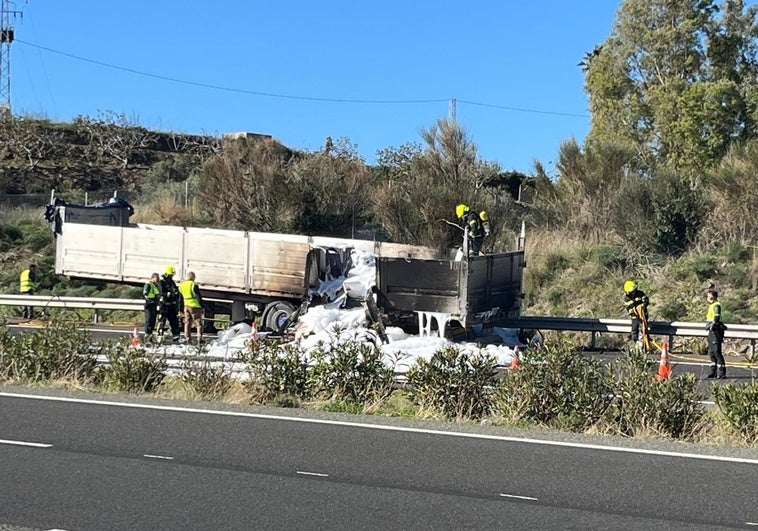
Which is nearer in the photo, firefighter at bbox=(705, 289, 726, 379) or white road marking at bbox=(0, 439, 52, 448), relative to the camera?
white road marking at bbox=(0, 439, 52, 448)

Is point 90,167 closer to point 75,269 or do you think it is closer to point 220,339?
point 75,269

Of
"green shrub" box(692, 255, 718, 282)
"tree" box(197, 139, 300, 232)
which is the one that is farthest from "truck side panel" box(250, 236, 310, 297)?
"tree" box(197, 139, 300, 232)

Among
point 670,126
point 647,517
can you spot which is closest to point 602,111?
point 670,126

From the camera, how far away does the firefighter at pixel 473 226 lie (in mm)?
17016

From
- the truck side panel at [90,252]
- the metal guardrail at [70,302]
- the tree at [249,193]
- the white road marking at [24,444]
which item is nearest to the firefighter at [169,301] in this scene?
the truck side panel at [90,252]

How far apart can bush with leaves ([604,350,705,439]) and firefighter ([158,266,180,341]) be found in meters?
11.9

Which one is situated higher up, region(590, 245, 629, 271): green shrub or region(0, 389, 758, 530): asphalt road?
region(590, 245, 629, 271): green shrub

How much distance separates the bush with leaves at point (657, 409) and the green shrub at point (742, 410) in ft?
0.93

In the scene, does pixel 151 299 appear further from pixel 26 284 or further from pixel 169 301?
pixel 26 284

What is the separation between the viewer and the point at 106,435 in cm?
872

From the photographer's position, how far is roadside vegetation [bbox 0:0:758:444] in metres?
9.74

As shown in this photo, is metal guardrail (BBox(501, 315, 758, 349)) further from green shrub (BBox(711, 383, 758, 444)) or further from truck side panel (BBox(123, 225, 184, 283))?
green shrub (BBox(711, 383, 758, 444))

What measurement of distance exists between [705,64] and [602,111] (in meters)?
4.16

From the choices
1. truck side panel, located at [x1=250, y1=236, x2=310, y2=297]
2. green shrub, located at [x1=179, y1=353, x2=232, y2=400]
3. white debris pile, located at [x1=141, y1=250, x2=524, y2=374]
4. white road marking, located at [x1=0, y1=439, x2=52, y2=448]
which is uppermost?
truck side panel, located at [x1=250, y1=236, x2=310, y2=297]
